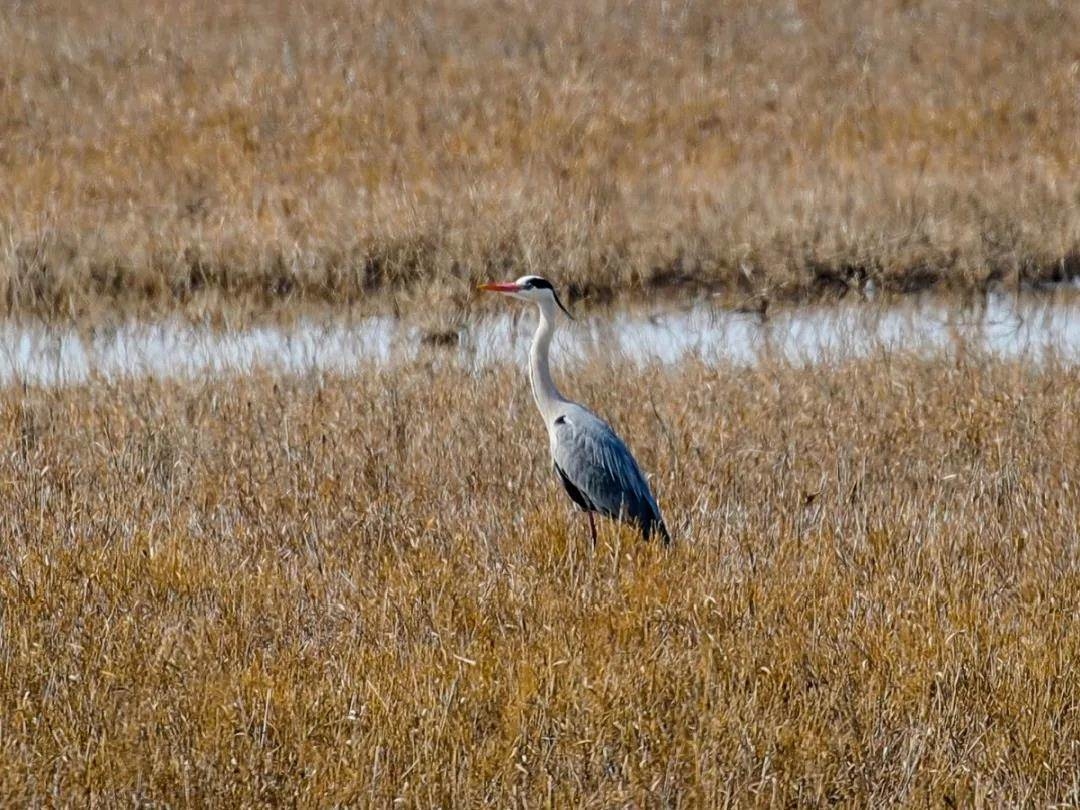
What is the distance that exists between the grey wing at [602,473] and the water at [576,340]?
2701 millimetres

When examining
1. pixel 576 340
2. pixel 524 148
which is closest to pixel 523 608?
pixel 576 340

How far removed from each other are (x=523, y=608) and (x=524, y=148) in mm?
10025

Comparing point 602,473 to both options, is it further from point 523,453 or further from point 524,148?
point 524,148

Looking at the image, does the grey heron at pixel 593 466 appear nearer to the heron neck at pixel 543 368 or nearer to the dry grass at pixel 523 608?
the heron neck at pixel 543 368

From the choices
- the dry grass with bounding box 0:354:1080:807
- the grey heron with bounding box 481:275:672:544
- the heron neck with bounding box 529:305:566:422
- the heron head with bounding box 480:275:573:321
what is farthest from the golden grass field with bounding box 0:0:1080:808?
the heron head with bounding box 480:275:573:321

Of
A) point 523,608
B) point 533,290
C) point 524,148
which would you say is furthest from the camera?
point 524,148

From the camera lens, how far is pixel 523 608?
17.3 ft

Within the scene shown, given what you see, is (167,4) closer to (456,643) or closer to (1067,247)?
(1067,247)

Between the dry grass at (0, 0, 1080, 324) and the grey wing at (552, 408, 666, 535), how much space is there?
15.9 ft

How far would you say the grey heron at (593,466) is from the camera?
6160 millimetres

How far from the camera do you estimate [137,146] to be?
48.6ft

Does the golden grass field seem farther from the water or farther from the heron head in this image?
the heron head

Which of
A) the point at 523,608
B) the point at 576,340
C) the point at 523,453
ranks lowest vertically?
the point at 576,340

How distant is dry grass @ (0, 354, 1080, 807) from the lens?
4.18 m
